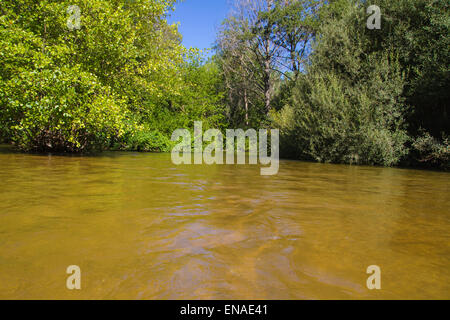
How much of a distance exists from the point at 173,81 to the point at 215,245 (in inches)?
518

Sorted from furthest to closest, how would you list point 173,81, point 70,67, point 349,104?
point 173,81 → point 349,104 → point 70,67

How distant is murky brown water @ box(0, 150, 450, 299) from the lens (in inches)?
70.8

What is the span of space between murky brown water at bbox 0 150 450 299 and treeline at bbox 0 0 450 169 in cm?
622

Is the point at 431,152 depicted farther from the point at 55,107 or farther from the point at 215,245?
the point at 55,107

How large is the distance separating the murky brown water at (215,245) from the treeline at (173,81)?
6223 mm

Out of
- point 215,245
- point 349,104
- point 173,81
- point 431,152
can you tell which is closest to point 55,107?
point 173,81

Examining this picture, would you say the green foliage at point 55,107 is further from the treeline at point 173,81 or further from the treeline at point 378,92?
the treeline at point 378,92

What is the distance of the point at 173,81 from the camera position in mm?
14578

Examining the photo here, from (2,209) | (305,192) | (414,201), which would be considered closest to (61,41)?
(2,209)

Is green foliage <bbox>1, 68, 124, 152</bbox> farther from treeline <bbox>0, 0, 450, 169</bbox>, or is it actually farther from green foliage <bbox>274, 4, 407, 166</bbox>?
green foliage <bbox>274, 4, 407, 166</bbox>

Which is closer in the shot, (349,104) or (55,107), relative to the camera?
(55,107)

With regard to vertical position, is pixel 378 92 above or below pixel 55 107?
above

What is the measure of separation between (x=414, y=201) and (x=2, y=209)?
5757 mm
